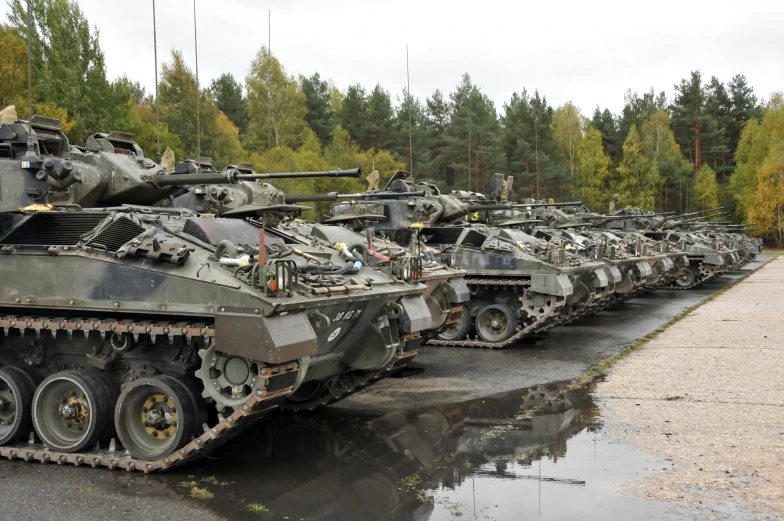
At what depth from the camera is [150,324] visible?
750 centimetres

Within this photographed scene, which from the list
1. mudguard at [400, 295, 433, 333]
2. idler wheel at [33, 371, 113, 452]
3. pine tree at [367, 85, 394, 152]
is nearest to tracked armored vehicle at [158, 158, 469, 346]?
mudguard at [400, 295, 433, 333]

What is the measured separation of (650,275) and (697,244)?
8.49m

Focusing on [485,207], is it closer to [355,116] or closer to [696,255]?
[696,255]

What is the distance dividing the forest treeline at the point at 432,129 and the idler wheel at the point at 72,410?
1202 cm

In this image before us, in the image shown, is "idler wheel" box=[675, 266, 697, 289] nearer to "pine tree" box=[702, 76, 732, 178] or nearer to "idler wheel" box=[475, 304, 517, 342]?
"idler wheel" box=[475, 304, 517, 342]

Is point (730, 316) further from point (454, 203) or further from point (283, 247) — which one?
point (283, 247)

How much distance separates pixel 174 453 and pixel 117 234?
2221 mm

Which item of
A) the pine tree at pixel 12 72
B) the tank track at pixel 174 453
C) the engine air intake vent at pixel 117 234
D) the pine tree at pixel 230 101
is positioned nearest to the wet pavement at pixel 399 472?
the tank track at pixel 174 453

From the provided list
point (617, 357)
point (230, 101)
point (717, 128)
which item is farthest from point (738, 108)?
point (617, 357)

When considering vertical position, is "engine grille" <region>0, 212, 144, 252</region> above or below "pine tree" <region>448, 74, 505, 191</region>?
below

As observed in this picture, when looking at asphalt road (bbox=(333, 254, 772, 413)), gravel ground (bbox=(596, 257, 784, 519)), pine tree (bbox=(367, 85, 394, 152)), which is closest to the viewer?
gravel ground (bbox=(596, 257, 784, 519))

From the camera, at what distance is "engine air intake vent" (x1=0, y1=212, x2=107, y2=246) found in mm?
8172

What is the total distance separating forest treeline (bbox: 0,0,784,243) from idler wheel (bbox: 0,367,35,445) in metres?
12.0

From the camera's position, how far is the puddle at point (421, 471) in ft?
20.9
